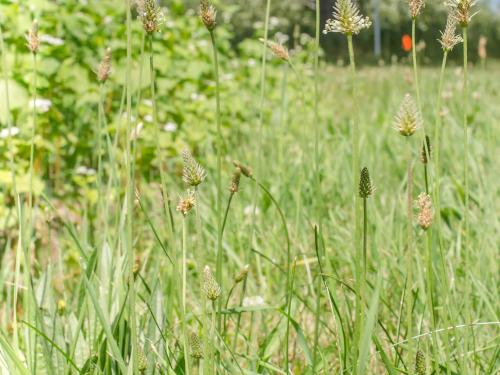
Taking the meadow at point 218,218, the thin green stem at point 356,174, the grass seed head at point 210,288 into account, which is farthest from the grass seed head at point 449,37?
the grass seed head at point 210,288

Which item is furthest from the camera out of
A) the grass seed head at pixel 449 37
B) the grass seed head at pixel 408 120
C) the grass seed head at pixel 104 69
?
the grass seed head at pixel 104 69

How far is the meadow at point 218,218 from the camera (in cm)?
81

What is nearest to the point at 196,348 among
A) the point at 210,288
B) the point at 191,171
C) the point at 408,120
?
the point at 210,288

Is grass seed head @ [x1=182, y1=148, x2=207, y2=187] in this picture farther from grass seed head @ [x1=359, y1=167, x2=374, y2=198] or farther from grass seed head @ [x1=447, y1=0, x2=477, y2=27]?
grass seed head @ [x1=447, y1=0, x2=477, y2=27]

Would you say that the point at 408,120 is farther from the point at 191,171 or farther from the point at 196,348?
the point at 196,348

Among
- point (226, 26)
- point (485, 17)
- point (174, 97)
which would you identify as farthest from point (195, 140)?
point (485, 17)

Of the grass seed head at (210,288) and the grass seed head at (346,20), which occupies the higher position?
the grass seed head at (346,20)

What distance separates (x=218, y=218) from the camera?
2.72 feet

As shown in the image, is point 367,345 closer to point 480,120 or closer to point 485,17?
point 480,120

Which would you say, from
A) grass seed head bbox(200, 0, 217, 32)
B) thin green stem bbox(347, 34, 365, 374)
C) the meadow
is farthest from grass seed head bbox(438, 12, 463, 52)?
grass seed head bbox(200, 0, 217, 32)

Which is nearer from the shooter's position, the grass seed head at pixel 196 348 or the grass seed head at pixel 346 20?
the grass seed head at pixel 346 20

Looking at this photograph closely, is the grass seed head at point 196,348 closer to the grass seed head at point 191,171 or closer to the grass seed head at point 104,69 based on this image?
the grass seed head at point 191,171

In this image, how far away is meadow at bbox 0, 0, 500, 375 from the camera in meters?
0.81

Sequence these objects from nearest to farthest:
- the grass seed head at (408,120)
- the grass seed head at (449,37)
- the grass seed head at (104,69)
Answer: the grass seed head at (408,120) → the grass seed head at (449,37) → the grass seed head at (104,69)
